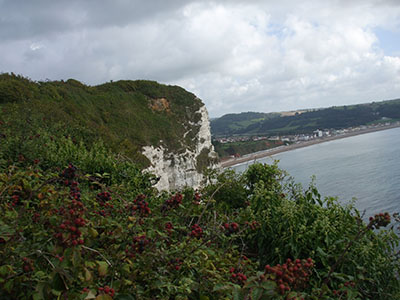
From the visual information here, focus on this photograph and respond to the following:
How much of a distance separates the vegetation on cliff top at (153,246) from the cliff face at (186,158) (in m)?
18.2

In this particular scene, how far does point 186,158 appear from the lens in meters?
32.2

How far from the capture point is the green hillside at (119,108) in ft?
54.9

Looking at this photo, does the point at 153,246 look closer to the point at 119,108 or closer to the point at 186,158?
the point at 119,108

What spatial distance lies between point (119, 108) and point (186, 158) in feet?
25.3

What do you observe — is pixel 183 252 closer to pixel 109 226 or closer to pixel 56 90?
pixel 109 226

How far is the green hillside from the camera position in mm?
16734

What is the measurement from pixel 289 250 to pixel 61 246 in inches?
143

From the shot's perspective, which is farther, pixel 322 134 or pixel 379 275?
pixel 322 134

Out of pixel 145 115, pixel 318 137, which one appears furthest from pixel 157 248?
pixel 318 137

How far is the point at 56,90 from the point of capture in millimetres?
23922

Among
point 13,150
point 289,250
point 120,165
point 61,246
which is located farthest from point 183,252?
point 13,150

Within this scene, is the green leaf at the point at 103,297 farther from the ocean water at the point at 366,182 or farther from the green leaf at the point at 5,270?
the ocean water at the point at 366,182

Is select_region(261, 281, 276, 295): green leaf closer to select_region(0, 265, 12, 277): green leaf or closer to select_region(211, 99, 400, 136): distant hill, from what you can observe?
select_region(0, 265, 12, 277): green leaf

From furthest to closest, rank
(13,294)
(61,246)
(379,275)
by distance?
(379,275) → (13,294) → (61,246)
